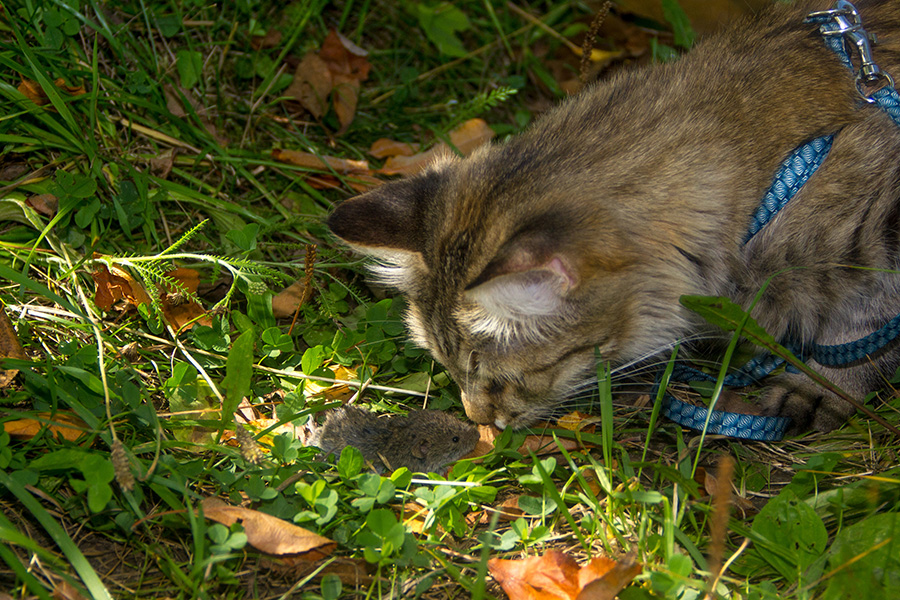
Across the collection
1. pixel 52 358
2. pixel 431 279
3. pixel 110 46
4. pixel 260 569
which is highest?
pixel 110 46

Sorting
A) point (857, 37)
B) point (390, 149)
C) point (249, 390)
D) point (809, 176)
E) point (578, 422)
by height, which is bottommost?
point (578, 422)

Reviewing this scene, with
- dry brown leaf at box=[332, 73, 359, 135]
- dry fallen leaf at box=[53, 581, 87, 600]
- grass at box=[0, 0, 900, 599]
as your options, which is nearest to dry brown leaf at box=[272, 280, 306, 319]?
grass at box=[0, 0, 900, 599]

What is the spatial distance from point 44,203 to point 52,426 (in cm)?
108

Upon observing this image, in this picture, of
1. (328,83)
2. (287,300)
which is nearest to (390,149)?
(328,83)

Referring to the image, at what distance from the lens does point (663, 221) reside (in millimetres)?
2219

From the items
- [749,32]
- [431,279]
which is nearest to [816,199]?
[749,32]

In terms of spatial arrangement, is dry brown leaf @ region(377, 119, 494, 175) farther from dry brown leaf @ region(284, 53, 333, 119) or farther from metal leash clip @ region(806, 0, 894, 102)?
metal leash clip @ region(806, 0, 894, 102)

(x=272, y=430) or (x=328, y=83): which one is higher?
(x=328, y=83)

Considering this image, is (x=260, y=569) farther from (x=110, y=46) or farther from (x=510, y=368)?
(x=110, y=46)

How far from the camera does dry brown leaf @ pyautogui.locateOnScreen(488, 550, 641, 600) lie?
1851 mm

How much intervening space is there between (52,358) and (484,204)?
161 centimetres

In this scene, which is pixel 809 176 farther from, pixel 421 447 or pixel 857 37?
pixel 421 447

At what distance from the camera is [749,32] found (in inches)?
104

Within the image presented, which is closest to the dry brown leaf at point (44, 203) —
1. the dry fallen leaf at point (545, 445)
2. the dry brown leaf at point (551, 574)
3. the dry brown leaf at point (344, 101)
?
the dry brown leaf at point (344, 101)
